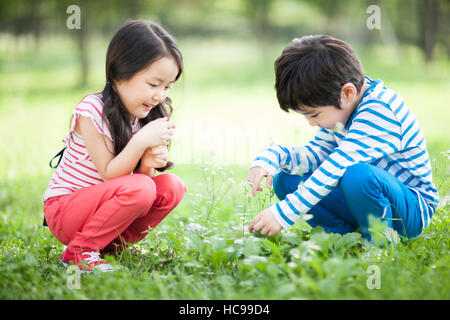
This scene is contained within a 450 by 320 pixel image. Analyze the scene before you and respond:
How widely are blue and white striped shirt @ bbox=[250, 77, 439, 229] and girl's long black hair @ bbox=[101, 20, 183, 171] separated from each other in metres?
0.71

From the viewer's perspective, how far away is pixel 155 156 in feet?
8.20

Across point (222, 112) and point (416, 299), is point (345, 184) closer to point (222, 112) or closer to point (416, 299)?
point (416, 299)

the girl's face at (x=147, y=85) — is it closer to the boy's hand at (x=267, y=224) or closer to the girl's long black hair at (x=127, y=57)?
the girl's long black hair at (x=127, y=57)

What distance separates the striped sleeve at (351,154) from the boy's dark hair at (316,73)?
0.57ft

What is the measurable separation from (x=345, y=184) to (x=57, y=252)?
1.57 metres

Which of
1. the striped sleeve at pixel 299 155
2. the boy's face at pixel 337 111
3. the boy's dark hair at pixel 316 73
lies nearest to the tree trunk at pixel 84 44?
the striped sleeve at pixel 299 155

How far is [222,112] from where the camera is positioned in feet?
34.4

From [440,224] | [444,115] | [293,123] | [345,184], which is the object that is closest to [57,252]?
[345,184]

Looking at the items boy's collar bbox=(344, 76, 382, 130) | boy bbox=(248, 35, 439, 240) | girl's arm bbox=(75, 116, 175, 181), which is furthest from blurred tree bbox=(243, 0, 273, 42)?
girl's arm bbox=(75, 116, 175, 181)

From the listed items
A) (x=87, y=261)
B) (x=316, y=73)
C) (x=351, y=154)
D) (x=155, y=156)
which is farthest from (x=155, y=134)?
(x=351, y=154)

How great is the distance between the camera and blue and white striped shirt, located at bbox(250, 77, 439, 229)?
235cm

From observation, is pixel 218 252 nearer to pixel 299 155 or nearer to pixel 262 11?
pixel 299 155

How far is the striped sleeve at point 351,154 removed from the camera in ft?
7.71

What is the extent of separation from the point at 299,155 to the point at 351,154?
0.48m
